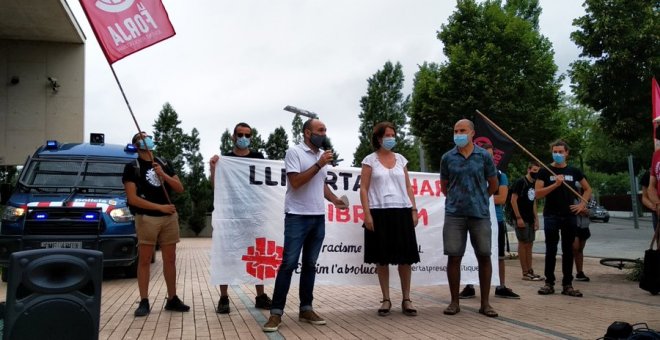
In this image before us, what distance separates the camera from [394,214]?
5738mm

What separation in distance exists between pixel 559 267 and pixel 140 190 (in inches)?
333

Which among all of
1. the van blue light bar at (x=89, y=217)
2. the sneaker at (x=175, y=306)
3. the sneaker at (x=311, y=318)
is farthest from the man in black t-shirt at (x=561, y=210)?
the van blue light bar at (x=89, y=217)

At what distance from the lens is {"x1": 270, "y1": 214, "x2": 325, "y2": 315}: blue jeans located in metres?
5.00

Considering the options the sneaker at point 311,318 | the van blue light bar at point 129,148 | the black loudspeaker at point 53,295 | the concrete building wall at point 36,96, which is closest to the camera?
the black loudspeaker at point 53,295

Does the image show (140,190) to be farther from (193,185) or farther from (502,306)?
(193,185)

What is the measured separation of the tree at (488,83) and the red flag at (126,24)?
47.3 ft

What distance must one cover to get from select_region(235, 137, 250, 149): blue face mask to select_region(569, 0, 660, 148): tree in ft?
27.1

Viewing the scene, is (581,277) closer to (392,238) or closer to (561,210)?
(561,210)

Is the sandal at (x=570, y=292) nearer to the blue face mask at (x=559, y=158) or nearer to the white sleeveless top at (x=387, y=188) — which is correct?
the blue face mask at (x=559, y=158)

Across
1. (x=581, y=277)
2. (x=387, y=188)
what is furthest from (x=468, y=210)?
(x=581, y=277)

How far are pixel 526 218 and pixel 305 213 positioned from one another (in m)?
5.46

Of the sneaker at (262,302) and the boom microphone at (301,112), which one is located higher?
the boom microphone at (301,112)

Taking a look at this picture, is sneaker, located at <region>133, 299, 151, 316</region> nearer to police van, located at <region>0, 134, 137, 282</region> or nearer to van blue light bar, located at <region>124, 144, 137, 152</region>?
police van, located at <region>0, 134, 137, 282</region>

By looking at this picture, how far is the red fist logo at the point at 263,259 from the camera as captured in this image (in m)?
6.10
